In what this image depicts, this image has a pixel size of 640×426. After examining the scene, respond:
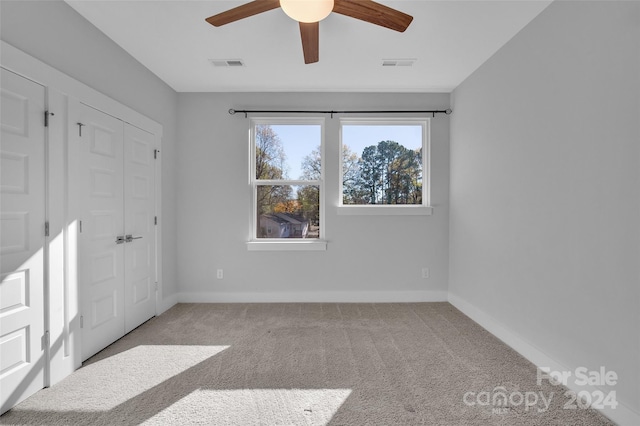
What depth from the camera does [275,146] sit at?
12.9 ft

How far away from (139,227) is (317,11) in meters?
2.53

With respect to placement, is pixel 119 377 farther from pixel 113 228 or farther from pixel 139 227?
pixel 139 227

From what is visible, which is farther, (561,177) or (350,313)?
(350,313)

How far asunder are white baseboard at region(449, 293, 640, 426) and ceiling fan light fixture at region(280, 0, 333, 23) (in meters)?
2.65

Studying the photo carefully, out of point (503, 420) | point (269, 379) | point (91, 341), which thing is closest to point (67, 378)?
point (91, 341)

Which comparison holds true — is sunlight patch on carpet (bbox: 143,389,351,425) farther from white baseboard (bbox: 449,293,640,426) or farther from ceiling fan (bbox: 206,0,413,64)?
ceiling fan (bbox: 206,0,413,64)

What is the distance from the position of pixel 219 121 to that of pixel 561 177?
3446 millimetres

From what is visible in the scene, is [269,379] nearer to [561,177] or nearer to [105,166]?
[105,166]

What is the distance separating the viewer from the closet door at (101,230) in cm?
234

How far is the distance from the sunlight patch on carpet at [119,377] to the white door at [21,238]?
0.60 feet

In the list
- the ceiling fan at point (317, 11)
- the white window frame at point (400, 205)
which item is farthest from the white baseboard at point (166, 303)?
the ceiling fan at point (317, 11)

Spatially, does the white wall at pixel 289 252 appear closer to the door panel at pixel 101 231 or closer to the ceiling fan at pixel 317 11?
the door panel at pixel 101 231

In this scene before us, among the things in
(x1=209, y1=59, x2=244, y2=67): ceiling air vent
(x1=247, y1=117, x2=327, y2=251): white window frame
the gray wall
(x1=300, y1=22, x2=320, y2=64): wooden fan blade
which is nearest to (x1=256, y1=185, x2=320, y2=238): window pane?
(x1=247, y1=117, x2=327, y2=251): white window frame

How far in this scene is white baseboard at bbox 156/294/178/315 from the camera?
11.2ft
